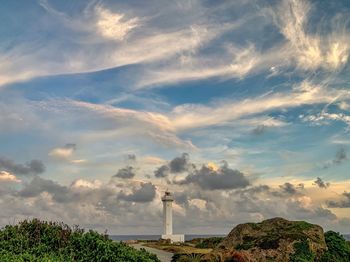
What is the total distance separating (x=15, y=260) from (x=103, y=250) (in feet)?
17.6

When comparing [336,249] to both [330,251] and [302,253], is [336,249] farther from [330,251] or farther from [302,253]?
[302,253]

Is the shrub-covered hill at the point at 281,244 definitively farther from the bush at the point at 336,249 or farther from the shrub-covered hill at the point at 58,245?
the shrub-covered hill at the point at 58,245

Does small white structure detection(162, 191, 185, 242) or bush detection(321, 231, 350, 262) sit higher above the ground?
small white structure detection(162, 191, 185, 242)

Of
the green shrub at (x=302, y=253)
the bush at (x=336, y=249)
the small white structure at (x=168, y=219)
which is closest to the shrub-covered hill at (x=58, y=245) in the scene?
the green shrub at (x=302, y=253)

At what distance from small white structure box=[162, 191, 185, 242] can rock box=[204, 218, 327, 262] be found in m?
55.2

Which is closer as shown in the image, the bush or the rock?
the rock

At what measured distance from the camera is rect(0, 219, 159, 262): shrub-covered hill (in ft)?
85.7

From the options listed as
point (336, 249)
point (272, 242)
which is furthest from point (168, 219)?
point (272, 242)

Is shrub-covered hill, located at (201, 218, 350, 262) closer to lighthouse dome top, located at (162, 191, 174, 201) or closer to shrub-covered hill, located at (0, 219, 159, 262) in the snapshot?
shrub-covered hill, located at (0, 219, 159, 262)

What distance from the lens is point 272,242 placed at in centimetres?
3419

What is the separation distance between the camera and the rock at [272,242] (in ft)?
108

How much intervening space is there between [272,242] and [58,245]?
1635cm

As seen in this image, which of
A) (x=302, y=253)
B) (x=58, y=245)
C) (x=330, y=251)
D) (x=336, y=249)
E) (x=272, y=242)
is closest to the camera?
(x=58, y=245)

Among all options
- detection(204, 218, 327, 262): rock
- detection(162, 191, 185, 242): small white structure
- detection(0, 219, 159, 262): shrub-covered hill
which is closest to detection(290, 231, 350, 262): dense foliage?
detection(204, 218, 327, 262): rock
